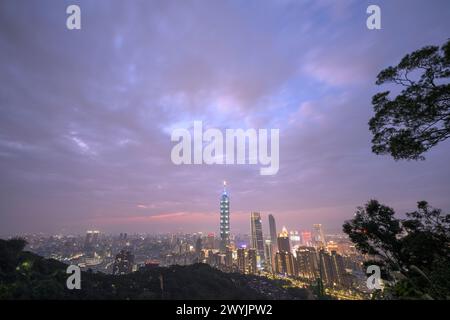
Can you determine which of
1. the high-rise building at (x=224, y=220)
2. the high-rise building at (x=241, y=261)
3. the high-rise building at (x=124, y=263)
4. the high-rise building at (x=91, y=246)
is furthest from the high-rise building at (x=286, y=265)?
the high-rise building at (x=91, y=246)

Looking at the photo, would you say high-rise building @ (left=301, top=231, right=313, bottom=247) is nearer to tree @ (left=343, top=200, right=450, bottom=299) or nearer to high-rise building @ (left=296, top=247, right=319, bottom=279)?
high-rise building @ (left=296, top=247, right=319, bottom=279)

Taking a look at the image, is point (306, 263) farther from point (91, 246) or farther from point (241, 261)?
point (91, 246)

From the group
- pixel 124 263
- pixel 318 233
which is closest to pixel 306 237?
pixel 318 233

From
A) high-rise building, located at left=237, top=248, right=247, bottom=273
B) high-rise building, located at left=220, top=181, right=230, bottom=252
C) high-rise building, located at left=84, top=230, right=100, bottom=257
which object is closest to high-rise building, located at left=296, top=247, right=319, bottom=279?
high-rise building, located at left=237, top=248, right=247, bottom=273

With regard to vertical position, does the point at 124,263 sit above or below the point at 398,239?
below

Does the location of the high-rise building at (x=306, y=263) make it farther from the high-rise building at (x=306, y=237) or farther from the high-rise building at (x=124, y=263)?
the high-rise building at (x=306, y=237)

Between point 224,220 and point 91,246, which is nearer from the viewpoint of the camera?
point 91,246

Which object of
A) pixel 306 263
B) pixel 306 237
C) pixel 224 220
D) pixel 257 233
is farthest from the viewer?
pixel 306 237
